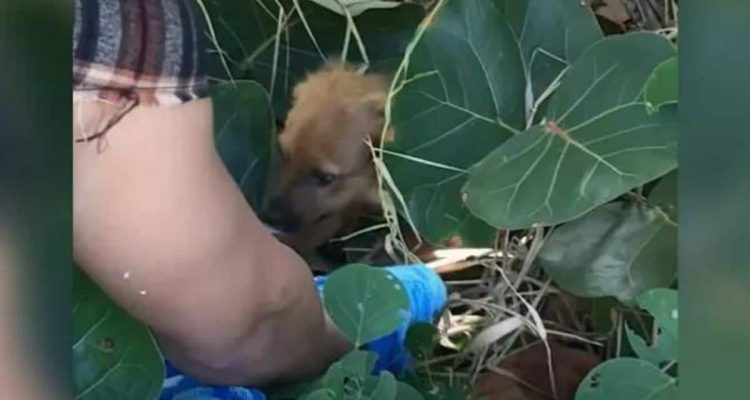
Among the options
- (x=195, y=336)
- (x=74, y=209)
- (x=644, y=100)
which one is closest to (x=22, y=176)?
(x=74, y=209)

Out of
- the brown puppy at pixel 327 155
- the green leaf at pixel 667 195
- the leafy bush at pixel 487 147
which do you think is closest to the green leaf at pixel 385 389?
the leafy bush at pixel 487 147

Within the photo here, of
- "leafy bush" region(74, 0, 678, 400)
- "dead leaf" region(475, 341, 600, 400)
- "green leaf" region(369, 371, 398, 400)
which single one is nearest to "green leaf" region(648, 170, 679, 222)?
"leafy bush" region(74, 0, 678, 400)

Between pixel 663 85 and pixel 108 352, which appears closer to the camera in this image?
pixel 663 85

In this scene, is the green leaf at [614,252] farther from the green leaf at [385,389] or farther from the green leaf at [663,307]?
the green leaf at [385,389]

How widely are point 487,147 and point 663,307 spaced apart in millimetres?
150

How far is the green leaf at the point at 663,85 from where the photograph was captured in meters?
0.69

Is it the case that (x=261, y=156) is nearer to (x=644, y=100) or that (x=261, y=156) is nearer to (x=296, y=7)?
(x=296, y=7)

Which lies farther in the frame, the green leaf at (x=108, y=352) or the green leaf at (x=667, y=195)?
the green leaf at (x=108, y=352)

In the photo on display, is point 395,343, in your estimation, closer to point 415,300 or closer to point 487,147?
point 415,300

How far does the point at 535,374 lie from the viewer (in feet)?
2.42

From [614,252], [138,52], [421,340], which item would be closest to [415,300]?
[421,340]

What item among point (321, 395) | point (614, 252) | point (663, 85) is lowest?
point (321, 395)

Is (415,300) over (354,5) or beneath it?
beneath

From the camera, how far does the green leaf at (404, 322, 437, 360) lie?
759mm
